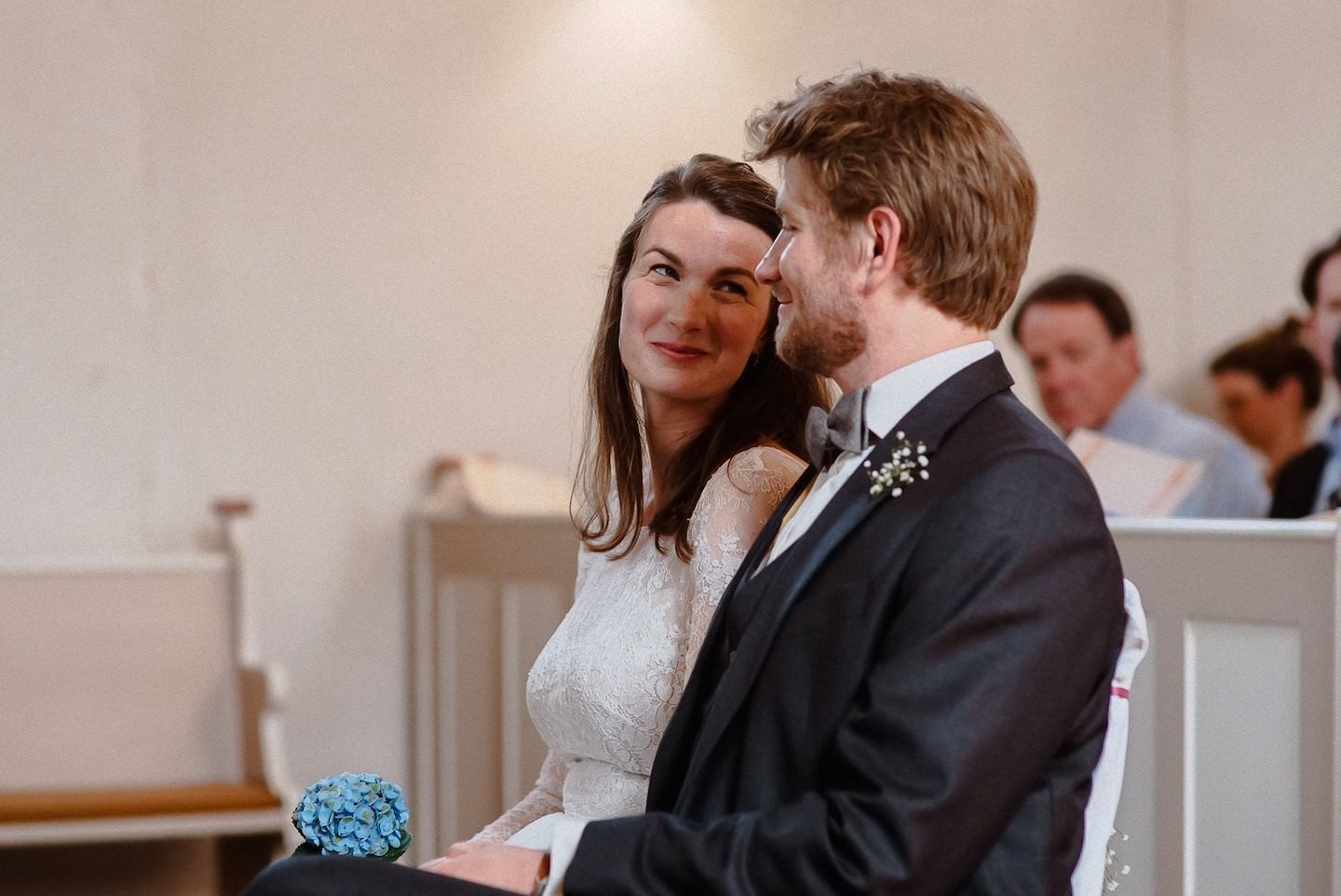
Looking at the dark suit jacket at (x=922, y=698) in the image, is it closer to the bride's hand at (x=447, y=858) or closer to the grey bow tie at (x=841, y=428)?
the grey bow tie at (x=841, y=428)

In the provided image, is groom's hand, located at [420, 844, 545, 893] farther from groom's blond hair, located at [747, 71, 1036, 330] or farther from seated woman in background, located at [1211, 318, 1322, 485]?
seated woman in background, located at [1211, 318, 1322, 485]

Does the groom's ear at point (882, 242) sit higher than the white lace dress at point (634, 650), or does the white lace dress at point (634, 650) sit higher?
the groom's ear at point (882, 242)

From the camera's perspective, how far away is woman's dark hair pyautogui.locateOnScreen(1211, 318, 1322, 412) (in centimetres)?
462

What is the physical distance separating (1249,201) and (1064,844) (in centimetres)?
413

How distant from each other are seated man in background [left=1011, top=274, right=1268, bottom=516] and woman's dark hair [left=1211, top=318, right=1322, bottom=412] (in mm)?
206

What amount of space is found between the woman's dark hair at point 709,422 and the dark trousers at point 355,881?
0.52 meters

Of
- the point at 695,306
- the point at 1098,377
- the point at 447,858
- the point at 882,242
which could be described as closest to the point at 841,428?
the point at 882,242

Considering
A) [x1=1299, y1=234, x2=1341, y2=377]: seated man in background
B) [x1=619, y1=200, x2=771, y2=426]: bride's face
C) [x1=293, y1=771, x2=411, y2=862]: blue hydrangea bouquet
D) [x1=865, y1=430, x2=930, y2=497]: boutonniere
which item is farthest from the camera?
[x1=1299, y1=234, x2=1341, y2=377]: seated man in background

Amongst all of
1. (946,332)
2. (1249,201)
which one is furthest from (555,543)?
(1249,201)

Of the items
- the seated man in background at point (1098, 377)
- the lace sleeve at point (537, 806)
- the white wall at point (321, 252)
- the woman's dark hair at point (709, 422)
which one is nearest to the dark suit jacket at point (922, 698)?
the woman's dark hair at point (709, 422)

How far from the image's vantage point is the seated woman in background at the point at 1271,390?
464cm

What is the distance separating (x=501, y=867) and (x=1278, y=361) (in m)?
4.10

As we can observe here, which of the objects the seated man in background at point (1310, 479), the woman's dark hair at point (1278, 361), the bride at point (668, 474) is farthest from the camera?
the woman's dark hair at point (1278, 361)

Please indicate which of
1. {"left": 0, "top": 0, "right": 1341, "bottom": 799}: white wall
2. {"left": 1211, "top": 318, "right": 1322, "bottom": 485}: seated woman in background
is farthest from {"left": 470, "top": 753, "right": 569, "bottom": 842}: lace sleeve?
{"left": 1211, "top": 318, "right": 1322, "bottom": 485}: seated woman in background
